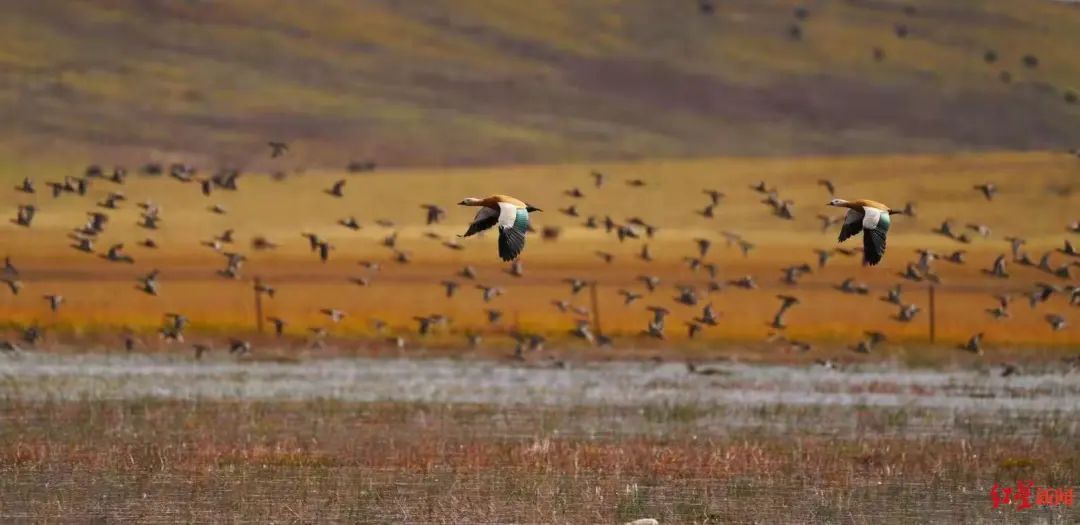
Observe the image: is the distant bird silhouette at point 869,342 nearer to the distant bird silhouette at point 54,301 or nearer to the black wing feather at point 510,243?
the distant bird silhouette at point 54,301

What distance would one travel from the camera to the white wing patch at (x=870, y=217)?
2544cm

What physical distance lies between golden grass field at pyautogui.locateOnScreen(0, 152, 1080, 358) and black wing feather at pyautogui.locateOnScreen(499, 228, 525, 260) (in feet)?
59.5

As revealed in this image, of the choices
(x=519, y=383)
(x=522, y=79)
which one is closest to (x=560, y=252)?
(x=519, y=383)

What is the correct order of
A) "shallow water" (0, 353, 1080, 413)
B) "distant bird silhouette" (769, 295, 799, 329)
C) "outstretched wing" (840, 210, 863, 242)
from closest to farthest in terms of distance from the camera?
"outstretched wing" (840, 210, 863, 242), "shallow water" (0, 353, 1080, 413), "distant bird silhouette" (769, 295, 799, 329)

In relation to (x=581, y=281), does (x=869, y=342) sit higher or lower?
lower

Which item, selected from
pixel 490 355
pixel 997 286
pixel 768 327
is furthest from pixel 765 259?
pixel 490 355

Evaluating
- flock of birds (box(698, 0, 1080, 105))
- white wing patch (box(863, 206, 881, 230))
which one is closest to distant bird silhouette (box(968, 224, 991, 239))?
white wing patch (box(863, 206, 881, 230))

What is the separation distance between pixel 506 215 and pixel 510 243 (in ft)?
1.72

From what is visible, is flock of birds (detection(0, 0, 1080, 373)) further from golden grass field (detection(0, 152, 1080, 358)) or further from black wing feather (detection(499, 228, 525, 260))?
golden grass field (detection(0, 152, 1080, 358))

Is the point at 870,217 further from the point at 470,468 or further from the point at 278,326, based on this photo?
the point at 278,326

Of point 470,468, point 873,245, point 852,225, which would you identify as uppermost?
point 852,225

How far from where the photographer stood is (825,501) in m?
22.5

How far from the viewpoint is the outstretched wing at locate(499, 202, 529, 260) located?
25422mm

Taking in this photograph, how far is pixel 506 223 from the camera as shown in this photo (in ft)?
84.5
